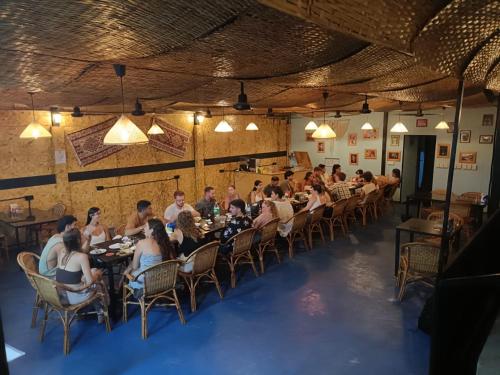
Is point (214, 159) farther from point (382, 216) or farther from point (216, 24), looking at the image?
point (216, 24)

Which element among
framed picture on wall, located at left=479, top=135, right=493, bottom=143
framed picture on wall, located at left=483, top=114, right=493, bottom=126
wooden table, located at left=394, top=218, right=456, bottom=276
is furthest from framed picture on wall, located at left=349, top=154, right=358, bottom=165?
wooden table, located at left=394, top=218, right=456, bottom=276

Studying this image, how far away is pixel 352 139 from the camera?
12609 millimetres

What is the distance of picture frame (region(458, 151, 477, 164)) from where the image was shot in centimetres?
1045

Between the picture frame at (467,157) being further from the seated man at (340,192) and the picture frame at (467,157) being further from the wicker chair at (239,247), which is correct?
the wicker chair at (239,247)

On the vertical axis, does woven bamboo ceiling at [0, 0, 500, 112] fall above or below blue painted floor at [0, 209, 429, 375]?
above

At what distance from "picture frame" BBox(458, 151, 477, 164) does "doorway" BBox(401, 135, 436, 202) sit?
1302 mm

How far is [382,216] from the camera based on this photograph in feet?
33.3

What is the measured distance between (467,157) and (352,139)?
3.48m

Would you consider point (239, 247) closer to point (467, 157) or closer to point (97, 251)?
point (97, 251)

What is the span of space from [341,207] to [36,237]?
663 cm

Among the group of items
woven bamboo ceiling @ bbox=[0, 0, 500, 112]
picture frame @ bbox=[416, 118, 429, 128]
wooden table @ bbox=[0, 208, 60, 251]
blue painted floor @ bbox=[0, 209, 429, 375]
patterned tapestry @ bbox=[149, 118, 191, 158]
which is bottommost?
blue painted floor @ bbox=[0, 209, 429, 375]

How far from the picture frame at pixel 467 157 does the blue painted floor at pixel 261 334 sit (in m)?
6.28

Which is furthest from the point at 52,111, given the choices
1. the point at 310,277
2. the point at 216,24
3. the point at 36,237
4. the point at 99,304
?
the point at 216,24

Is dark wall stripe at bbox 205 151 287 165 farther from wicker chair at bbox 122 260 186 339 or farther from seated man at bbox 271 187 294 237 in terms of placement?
wicker chair at bbox 122 260 186 339
